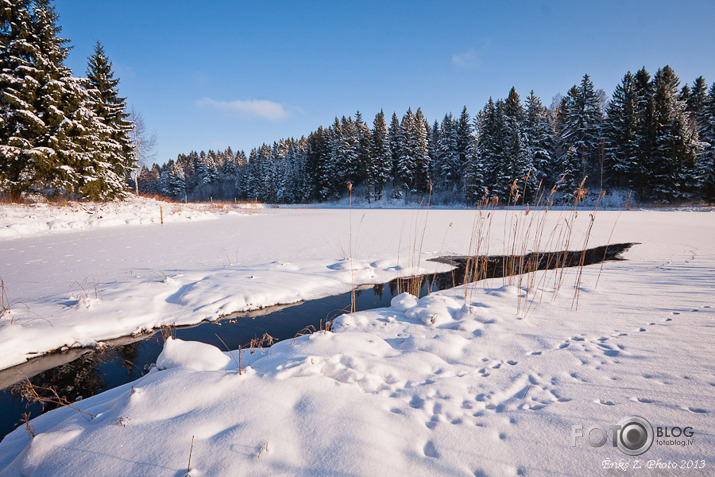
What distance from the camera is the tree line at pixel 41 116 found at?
11.2 metres

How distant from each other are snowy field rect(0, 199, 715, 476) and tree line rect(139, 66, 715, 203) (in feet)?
23.9

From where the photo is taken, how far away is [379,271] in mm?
5559

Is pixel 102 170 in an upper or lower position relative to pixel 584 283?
upper

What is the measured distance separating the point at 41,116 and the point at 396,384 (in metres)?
18.1

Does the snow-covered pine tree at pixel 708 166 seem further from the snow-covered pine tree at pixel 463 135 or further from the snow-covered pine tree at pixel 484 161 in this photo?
the snow-covered pine tree at pixel 463 135

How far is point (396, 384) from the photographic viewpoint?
1906 mm

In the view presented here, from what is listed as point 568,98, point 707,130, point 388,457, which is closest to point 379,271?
point 388,457

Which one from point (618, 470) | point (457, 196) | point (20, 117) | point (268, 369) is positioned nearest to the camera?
point (618, 470)

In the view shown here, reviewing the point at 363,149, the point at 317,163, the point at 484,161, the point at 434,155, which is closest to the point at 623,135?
the point at 484,161

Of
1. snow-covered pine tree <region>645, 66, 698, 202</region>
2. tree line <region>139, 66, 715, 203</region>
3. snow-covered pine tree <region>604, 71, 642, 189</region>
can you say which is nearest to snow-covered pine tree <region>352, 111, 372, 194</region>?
tree line <region>139, 66, 715, 203</region>

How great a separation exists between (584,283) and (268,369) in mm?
4638

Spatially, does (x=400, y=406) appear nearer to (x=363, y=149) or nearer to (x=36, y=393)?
(x=36, y=393)

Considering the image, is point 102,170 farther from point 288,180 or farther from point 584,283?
point 288,180

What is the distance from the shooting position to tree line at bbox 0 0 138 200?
11211 mm
